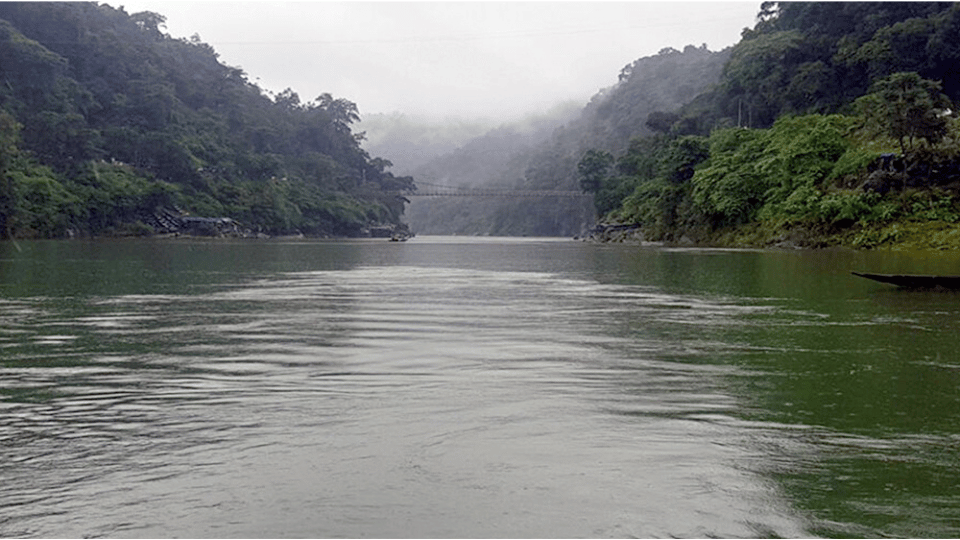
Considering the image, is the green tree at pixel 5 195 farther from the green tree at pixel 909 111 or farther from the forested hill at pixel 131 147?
the green tree at pixel 909 111

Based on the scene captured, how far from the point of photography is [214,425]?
8547mm

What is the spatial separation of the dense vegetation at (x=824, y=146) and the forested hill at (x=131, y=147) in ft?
197

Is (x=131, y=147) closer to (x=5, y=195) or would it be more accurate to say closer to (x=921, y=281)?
(x=5, y=195)

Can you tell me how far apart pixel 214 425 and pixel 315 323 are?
910 cm

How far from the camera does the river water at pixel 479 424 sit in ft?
19.9

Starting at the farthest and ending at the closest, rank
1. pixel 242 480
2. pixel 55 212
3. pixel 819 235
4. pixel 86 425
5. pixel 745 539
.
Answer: pixel 55 212 → pixel 819 235 → pixel 86 425 → pixel 242 480 → pixel 745 539

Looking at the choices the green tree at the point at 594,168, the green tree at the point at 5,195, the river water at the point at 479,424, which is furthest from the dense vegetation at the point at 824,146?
the green tree at the point at 5,195

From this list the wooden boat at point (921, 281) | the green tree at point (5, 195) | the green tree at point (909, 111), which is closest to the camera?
the wooden boat at point (921, 281)

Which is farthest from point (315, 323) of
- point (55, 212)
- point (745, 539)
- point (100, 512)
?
point (55, 212)

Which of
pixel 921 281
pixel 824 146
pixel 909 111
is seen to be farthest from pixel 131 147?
pixel 921 281

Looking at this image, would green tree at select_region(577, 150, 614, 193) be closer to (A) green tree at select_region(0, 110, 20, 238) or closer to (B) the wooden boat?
(A) green tree at select_region(0, 110, 20, 238)

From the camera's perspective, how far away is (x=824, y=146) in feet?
246

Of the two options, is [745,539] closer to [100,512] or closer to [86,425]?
[100,512]

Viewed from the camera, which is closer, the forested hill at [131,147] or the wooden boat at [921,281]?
the wooden boat at [921,281]
